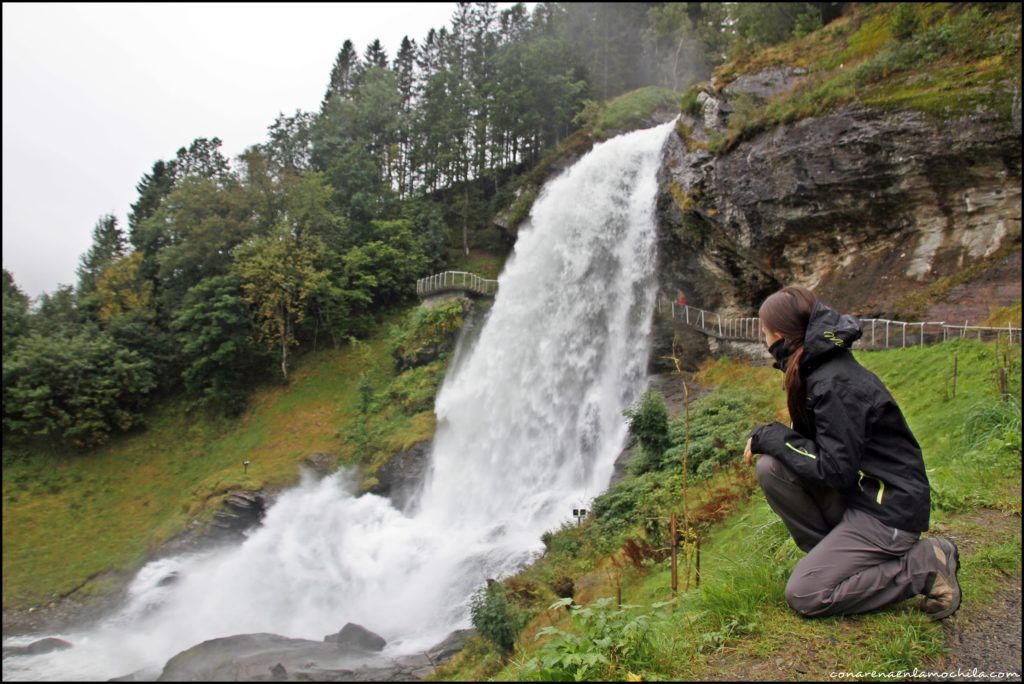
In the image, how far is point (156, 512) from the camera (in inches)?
851

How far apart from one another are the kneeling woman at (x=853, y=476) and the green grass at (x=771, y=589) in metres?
0.16

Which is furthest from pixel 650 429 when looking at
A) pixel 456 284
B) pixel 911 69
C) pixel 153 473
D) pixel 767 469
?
pixel 153 473

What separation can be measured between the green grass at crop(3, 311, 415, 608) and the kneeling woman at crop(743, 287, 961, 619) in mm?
18091

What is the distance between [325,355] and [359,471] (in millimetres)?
9592

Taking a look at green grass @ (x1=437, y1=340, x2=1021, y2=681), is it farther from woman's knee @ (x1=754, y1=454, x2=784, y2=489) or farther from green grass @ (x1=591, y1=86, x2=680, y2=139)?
green grass @ (x1=591, y1=86, x2=680, y2=139)

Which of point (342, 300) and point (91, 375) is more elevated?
point (342, 300)

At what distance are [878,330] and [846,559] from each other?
11.3m

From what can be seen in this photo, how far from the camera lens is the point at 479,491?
1670 centimetres

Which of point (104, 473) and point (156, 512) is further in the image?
point (104, 473)

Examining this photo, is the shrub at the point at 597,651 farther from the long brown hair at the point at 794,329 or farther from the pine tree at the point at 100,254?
the pine tree at the point at 100,254

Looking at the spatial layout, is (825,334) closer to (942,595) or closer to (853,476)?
(853,476)

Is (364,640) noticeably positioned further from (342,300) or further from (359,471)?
(342,300)

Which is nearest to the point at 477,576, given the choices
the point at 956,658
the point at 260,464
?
the point at 956,658

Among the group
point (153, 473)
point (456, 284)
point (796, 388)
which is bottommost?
point (153, 473)
